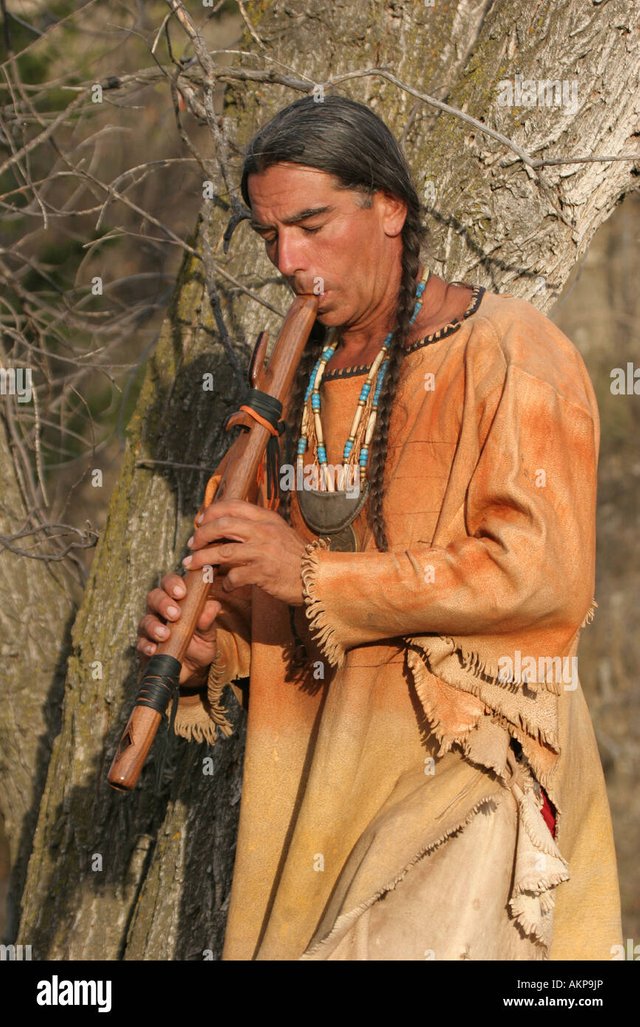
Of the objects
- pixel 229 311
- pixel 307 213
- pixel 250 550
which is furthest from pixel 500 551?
pixel 229 311

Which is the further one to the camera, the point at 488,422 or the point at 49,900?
the point at 49,900

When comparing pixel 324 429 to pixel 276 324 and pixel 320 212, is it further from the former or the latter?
pixel 276 324

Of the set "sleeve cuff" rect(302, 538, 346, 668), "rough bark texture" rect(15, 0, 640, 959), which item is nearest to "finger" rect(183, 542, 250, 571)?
"sleeve cuff" rect(302, 538, 346, 668)

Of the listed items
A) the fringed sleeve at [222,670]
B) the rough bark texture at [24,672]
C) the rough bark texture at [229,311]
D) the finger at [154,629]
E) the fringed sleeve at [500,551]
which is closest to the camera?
the fringed sleeve at [500,551]

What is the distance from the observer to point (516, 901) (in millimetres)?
2887

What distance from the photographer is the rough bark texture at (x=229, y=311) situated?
4.16 m

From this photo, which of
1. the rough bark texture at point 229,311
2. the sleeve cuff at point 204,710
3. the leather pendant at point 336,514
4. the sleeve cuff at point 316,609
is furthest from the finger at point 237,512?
the rough bark texture at point 229,311

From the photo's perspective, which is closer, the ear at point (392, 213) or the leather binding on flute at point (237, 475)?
the leather binding on flute at point (237, 475)

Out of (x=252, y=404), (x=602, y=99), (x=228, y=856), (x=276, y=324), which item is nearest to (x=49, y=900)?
(x=228, y=856)

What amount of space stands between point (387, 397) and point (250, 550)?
49 cm

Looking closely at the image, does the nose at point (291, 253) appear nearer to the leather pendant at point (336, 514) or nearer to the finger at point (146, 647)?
the leather pendant at point (336, 514)

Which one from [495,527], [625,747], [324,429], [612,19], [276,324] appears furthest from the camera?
[625,747]

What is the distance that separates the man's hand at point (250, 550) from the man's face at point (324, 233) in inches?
20.1

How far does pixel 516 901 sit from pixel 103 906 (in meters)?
2.03
